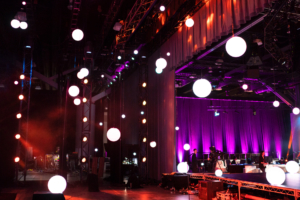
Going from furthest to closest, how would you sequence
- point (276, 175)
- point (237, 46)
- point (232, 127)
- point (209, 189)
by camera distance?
point (232, 127) < point (209, 189) < point (276, 175) < point (237, 46)

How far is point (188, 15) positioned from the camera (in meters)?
7.68

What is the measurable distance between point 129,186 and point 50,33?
728 cm

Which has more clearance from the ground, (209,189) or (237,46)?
(237,46)

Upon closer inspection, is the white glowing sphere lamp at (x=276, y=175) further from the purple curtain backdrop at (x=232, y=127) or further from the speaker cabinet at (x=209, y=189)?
the purple curtain backdrop at (x=232, y=127)

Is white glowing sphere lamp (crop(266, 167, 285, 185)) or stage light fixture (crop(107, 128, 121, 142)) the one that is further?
stage light fixture (crop(107, 128, 121, 142))

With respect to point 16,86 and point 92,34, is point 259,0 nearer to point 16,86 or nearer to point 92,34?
point 92,34

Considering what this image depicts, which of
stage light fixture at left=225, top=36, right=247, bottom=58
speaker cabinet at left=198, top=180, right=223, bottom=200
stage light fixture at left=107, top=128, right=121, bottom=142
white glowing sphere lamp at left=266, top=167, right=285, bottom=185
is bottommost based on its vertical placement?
speaker cabinet at left=198, top=180, right=223, bottom=200

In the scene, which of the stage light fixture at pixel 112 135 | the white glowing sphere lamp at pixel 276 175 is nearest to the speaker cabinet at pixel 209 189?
the white glowing sphere lamp at pixel 276 175

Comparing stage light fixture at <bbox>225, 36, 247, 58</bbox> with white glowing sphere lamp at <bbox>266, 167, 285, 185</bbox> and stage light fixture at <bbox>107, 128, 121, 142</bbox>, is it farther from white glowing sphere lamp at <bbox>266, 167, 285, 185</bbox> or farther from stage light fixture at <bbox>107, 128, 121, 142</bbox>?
stage light fixture at <bbox>107, 128, 121, 142</bbox>

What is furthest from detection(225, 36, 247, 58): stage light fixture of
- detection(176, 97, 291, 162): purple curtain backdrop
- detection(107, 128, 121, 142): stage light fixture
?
detection(176, 97, 291, 162): purple curtain backdrop

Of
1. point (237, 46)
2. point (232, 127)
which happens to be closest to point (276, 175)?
point (237, 46)

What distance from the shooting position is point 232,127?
17.8 m

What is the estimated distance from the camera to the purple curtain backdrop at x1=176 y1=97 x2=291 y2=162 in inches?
659

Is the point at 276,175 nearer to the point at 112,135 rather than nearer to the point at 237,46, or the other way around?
the point at 237,46
